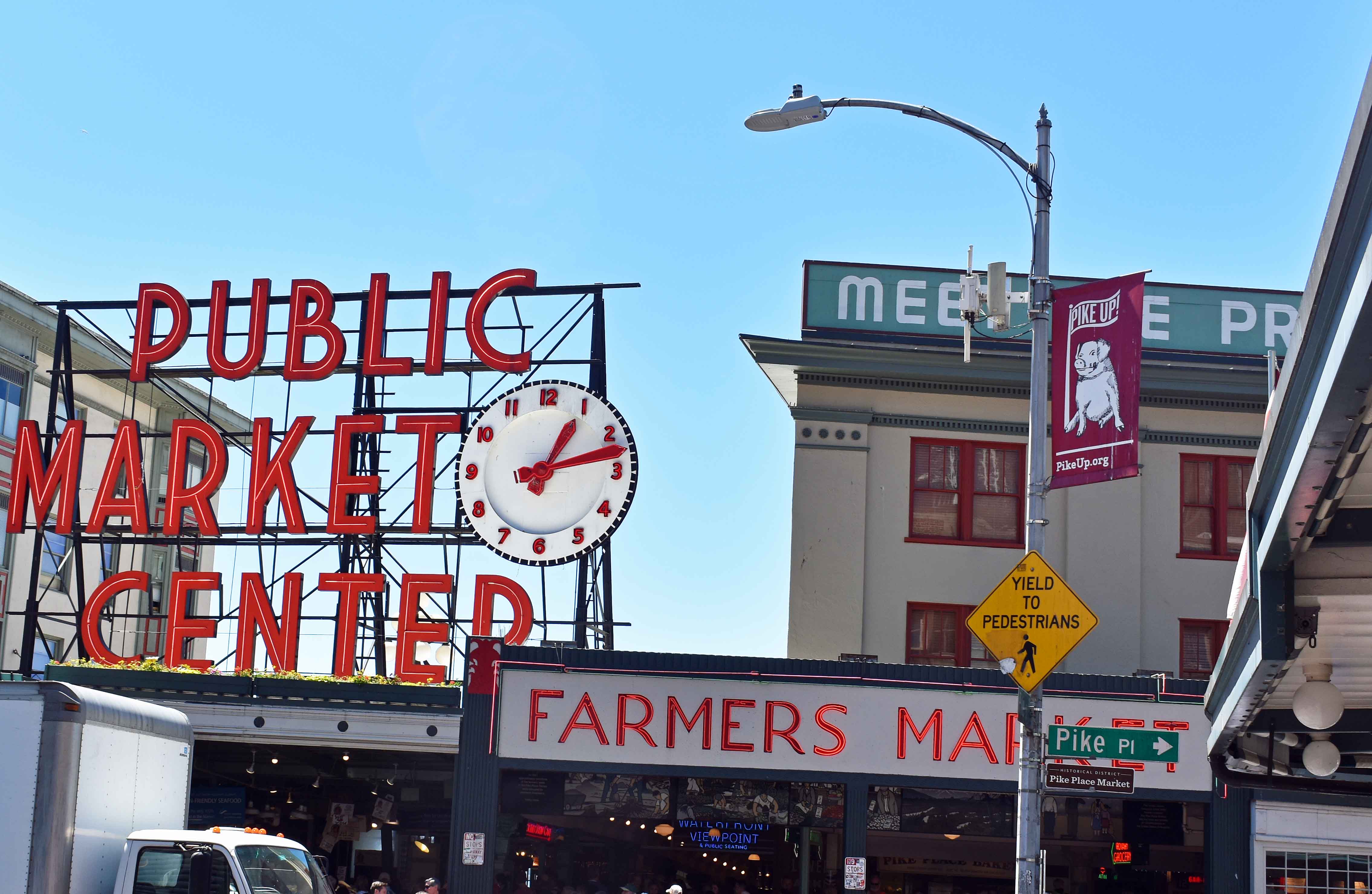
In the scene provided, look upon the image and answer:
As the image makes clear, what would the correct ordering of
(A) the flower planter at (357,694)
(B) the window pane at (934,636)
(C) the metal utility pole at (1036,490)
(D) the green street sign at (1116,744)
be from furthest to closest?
(B) the window pane at (934,636)
(A) the flower planter at (357,694)
(D) the green street sign at (1116,744)
(C) the metal utility pole at (1036,490)

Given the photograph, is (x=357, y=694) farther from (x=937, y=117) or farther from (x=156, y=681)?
(x=937, y=117)

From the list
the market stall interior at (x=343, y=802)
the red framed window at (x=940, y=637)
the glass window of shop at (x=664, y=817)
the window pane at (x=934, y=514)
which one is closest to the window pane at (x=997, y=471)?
the window pane at (x=934, y=514)

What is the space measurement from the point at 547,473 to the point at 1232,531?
1304cm

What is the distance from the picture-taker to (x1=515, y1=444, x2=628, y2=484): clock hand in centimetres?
3081

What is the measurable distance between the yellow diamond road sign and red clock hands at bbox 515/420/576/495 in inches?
707

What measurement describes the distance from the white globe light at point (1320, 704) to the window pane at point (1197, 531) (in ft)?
61.0

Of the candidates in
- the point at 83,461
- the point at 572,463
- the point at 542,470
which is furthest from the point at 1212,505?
the point at 83,461

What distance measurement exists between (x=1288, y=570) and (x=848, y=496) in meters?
20.0

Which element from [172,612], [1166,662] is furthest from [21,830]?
[1166,662]

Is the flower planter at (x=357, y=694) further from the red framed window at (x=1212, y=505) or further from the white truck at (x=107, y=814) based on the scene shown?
the red framed window at (x=1212, y=505)

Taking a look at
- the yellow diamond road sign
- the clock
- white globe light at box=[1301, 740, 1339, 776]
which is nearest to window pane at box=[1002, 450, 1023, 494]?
the clock

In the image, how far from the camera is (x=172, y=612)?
30719 millimetres

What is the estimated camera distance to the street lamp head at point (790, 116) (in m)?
14.9

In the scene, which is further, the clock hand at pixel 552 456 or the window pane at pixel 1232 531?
the clock hand at pixel 552 456
